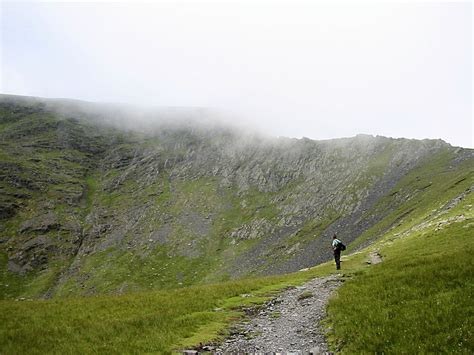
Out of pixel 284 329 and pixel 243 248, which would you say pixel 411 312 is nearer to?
pixel 284 329

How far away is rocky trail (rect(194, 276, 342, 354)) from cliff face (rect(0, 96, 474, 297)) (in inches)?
2799

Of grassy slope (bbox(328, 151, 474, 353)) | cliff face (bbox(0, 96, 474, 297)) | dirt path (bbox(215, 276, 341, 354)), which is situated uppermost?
grassy slope (bbox(328, 151, 474, 353))

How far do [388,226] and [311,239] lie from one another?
31.9 metres

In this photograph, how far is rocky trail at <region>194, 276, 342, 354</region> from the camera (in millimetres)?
15008

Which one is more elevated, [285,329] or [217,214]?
[285,329]

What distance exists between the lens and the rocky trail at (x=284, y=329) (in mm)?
15008

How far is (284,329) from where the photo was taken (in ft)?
57.9

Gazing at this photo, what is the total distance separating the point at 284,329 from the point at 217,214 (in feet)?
484

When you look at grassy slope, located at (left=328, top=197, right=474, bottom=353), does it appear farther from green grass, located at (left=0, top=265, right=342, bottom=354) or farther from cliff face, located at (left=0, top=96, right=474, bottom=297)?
cliff face, located at (left=0, top=96, right=474, bottom=297)

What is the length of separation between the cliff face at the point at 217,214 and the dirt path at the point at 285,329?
233 ft

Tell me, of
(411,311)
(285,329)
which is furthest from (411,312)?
(285,329)

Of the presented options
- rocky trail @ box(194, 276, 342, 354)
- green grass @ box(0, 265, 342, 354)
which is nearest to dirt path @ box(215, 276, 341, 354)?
rocky trail @ box(194, 276, 342, 354)

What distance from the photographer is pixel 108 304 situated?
81.4ft

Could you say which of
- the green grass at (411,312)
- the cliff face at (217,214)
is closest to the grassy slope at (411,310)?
the green grass at (411,312)
